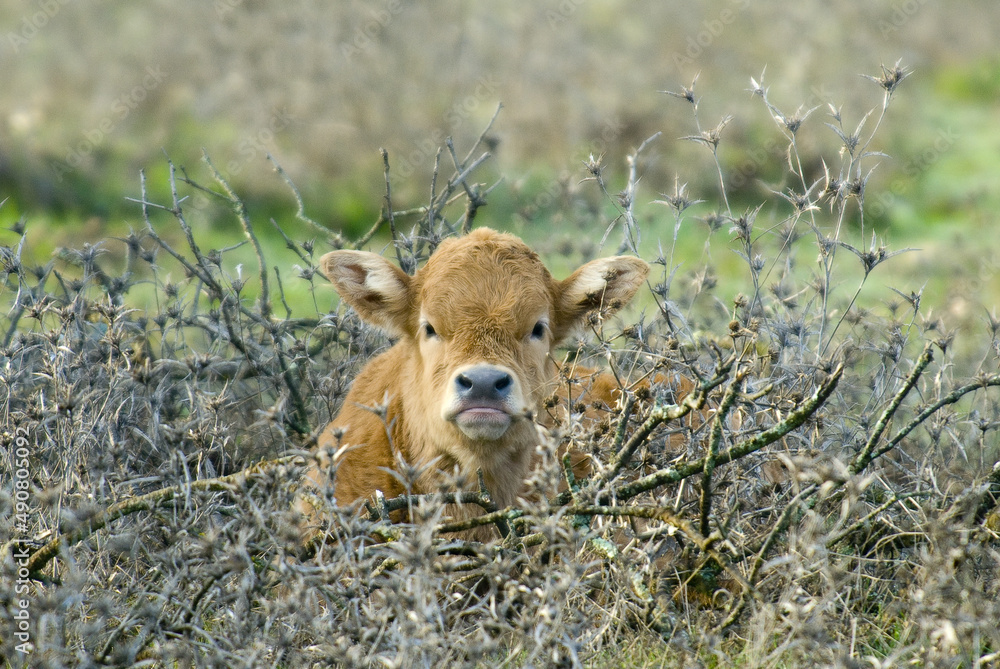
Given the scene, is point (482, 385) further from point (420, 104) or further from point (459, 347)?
point (420, 104)

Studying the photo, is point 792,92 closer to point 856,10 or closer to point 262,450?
point 856,10

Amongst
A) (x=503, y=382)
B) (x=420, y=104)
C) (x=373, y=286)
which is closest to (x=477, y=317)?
(x=503, y=382)

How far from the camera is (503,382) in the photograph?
416cm

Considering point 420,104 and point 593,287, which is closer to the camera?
point 593,287

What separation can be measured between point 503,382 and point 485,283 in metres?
0.62

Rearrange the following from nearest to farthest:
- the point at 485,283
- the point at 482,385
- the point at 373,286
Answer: the point at 482,385 < the point at 485,283 < the point at 373,286

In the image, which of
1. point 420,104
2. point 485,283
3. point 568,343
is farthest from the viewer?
point 420,104

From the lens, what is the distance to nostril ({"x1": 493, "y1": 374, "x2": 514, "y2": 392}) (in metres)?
4.13

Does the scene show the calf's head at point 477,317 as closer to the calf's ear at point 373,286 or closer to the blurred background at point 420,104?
the calf's ear at point 373,286

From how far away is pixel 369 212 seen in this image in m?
12.3

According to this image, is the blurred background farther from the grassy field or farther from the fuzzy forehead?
the fuzzy forehead

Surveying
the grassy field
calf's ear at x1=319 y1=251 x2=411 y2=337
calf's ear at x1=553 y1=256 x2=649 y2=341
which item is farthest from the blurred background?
calf's ear at x1=319 y1=251 x2=411 y2=337

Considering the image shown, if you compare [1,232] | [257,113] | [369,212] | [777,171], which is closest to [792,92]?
[777,171]

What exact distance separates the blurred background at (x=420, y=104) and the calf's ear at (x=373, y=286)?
20.9 ft
